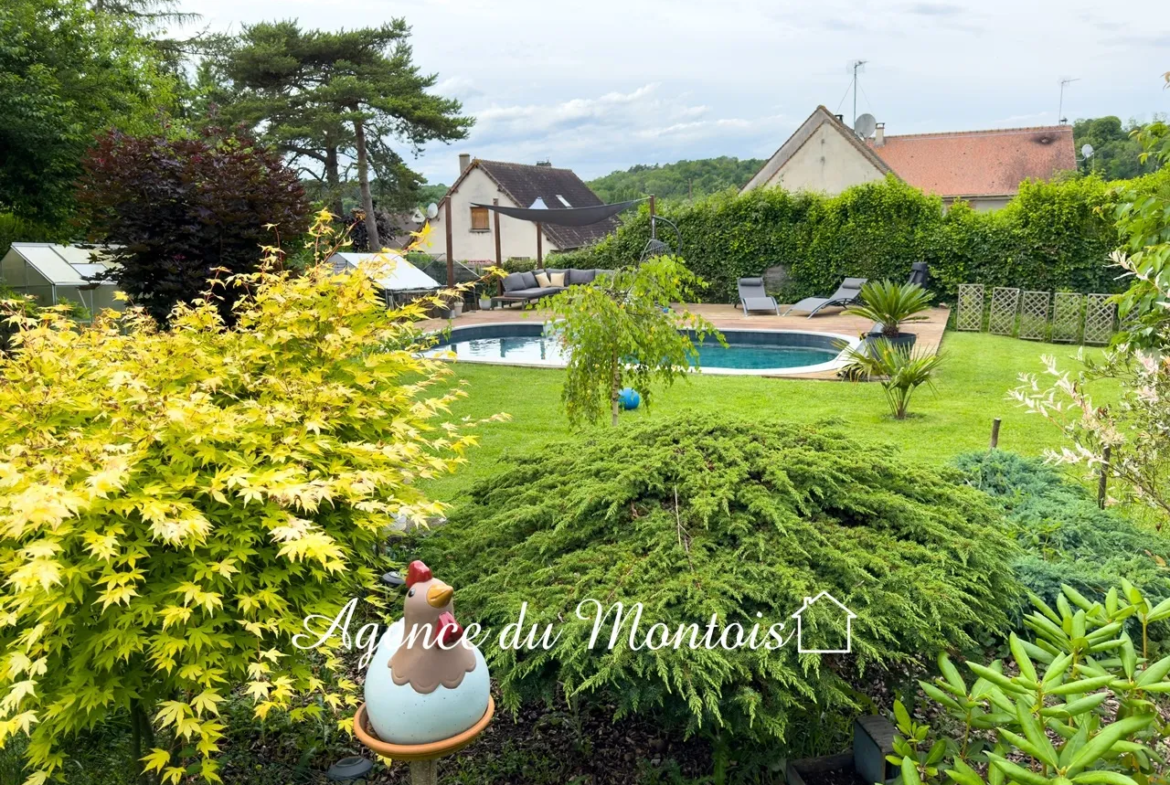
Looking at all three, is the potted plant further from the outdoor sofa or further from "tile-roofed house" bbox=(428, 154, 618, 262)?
"tile-roofed house" bbox=(428, 154, 618, 262)

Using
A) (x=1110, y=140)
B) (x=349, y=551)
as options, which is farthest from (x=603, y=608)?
(x=1110, y=140)

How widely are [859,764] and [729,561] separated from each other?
Answer: 780mm

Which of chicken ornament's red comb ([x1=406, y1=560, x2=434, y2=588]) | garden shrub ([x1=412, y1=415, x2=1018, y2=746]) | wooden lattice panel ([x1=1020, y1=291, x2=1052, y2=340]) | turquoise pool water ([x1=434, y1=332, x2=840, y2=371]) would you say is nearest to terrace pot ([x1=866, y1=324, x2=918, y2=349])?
turquoise pool water ([x1=434, y1=332, x2=840, y2=371])

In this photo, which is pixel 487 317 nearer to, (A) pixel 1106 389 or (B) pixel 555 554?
(A) pixel 1106 389

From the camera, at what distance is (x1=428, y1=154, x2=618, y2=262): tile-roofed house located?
3316 cm

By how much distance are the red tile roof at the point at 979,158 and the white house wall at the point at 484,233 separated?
16.3 meters

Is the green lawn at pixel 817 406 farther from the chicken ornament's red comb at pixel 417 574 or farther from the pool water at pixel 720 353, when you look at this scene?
the chicken ornament's red comb at pixel 417 574

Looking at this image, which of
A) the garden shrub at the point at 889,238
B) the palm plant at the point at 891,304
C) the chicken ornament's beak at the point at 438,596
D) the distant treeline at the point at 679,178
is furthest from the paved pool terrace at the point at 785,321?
the distant treeline at the point at 679,178

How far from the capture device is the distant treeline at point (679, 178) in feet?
137

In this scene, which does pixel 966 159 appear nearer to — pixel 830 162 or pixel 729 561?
pixel 830 162

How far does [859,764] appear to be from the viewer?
251 centimetres

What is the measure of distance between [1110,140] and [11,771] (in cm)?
5691

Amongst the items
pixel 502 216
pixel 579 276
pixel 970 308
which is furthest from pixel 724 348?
pixel 502 216

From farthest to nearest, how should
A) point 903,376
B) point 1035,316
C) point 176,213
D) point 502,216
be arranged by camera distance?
point 502,216 < point 1035,316 < point 903,376 < point 176,213
